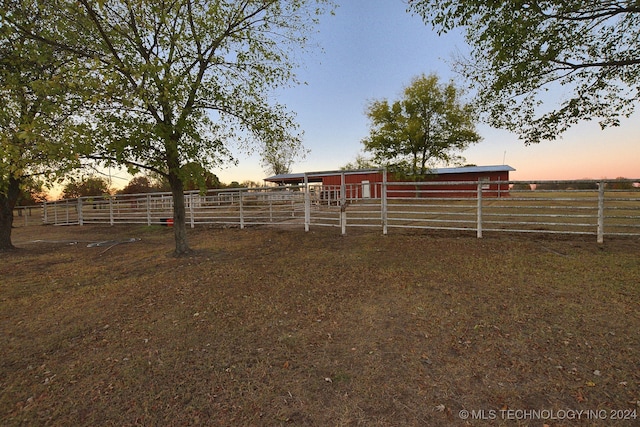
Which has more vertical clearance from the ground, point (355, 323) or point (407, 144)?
point (407, 144)

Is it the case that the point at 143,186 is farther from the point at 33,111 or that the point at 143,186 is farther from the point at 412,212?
the point at 412,212

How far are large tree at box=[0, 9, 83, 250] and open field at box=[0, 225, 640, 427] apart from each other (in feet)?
7.07

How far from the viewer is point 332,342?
9.95 feet

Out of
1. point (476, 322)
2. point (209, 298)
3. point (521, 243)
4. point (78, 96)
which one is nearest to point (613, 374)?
point (476, 322)

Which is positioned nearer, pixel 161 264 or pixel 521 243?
pixel 161 264

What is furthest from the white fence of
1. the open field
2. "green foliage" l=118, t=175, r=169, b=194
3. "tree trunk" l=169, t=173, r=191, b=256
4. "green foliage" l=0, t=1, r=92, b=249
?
"green foliage" l=118, t=175, r=169, b=194

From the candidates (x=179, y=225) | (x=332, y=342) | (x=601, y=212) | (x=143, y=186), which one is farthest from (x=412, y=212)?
(x=143, y=186)

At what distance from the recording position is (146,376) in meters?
2.57

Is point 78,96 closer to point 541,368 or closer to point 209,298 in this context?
point 209,298

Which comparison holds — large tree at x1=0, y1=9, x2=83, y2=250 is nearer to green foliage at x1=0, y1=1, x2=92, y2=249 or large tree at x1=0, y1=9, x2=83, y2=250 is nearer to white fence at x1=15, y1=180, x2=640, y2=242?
green foliage at x1=0, y1=1, x2=92, y2=249

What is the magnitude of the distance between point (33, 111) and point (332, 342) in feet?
29.5

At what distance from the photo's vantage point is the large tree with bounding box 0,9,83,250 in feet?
15.2

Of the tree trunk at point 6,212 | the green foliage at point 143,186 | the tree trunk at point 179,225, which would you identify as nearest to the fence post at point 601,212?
the tree trunk at point 179,225

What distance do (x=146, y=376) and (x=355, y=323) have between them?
211 cm
